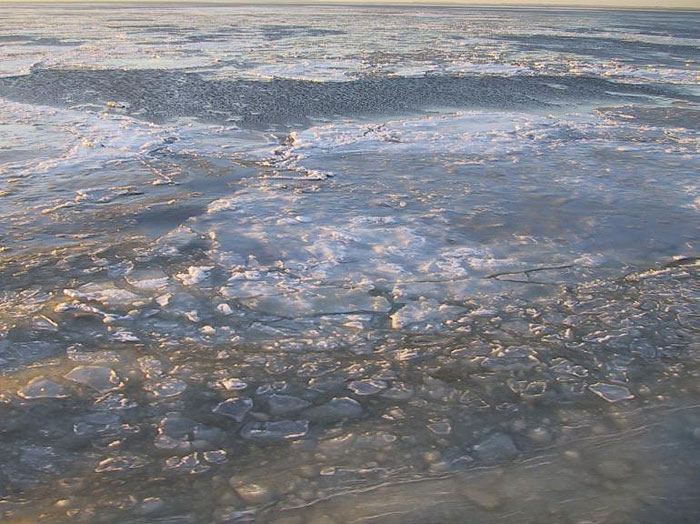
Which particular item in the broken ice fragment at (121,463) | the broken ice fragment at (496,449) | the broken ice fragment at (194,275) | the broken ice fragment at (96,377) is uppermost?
the broken ice fragment at (194,275)

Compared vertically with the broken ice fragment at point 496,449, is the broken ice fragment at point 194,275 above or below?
above

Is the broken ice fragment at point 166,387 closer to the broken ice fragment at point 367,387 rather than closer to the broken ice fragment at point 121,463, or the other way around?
the broken ice fragment at point 121,463

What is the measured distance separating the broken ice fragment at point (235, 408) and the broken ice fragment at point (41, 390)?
0.67 metres

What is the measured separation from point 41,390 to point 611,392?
2.45 m

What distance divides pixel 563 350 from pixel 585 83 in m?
10.4

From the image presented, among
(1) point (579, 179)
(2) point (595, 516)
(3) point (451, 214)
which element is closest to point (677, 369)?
(2) point (595, 516)

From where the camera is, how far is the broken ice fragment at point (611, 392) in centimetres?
254

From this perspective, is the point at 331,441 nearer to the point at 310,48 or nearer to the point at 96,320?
the point at 96,320

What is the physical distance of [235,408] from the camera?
2469 mm

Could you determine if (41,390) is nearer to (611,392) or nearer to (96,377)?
(96,377)

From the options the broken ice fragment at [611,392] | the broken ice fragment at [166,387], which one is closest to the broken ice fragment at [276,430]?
the broken ice fragment at [166,387]

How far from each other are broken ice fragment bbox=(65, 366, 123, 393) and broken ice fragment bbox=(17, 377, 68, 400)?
77mm

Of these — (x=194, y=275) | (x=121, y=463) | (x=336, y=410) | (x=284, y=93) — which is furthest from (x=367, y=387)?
(x=284, y=93)

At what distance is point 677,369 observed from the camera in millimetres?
2750
